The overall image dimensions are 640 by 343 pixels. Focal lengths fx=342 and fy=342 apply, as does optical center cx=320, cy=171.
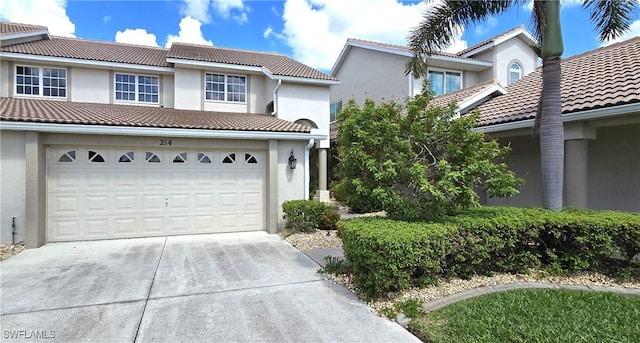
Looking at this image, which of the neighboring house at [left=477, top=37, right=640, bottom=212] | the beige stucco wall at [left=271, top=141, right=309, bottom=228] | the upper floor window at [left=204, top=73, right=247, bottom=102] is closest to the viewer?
the neighboring house at [left=477, top=37, right=640, bottom=212]

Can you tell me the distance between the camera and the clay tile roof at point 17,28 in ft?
44.8

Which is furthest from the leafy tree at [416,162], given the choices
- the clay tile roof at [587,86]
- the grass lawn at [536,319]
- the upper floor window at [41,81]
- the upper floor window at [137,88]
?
the upper floor window at [41,81]

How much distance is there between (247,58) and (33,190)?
423 inches

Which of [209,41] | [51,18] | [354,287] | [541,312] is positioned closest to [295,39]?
[209,41]

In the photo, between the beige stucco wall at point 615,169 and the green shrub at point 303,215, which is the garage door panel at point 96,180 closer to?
the green shrub at point 303,215

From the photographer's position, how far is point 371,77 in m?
19.7

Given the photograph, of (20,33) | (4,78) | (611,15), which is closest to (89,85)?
(4,78)

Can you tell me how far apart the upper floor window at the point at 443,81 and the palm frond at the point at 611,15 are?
943 cm

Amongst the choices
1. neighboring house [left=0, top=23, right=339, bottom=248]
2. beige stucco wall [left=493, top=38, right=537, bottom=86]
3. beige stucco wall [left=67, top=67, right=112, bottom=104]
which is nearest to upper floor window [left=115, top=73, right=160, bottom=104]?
neighboring house [left=0, top=23, right=339, bottom=248]

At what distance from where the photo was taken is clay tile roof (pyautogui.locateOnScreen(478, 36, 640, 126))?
771 centimetres

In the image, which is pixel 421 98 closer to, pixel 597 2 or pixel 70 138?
pixel 597 2

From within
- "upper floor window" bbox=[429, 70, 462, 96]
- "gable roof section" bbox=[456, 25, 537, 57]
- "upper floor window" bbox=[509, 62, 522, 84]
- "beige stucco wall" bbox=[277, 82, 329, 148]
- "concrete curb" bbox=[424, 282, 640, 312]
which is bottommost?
"concrete curb" bbox=[424, 282, 640, 312]

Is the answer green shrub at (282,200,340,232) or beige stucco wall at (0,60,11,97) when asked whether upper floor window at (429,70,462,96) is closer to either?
green shrub at (282,200,340,232)

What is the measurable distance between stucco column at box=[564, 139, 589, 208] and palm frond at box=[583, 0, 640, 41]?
2.58m
